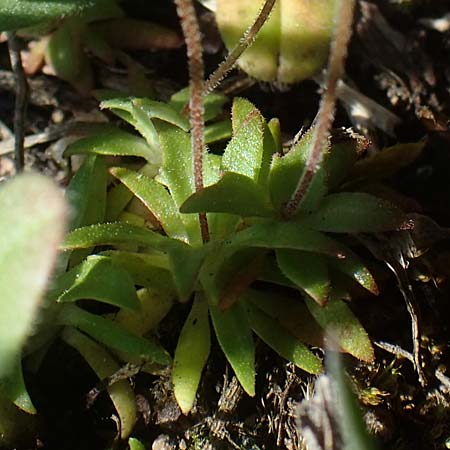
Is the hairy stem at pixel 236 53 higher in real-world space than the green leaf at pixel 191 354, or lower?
higher

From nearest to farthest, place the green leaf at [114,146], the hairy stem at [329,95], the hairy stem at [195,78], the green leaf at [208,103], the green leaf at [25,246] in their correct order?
the green leaf at [25,246] < the hairy stem at [329,95] < the hairy stem at [195,78] < the green leaf at [114,146] < the green leaf at [208,103]

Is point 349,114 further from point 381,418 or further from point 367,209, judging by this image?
point 381,418

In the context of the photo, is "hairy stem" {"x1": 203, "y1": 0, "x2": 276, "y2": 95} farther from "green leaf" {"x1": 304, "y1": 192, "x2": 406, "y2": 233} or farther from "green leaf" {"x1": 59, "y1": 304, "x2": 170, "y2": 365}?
"green leaf" {"x1": 59, "y1": 304, "x2": 170, "y2": 365}

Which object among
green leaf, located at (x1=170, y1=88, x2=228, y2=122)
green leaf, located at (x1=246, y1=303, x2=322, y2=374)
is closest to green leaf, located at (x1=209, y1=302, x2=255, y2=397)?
green leaf, located at (x1=246, y1=303, x2=322, y2=374)

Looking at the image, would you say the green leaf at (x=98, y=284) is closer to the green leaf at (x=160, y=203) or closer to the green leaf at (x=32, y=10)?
the green leaf at (x=160, y=203)

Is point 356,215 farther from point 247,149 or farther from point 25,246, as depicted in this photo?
point 25,246

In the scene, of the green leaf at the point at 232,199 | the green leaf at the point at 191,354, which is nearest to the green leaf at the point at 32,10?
the green leaf at the point at 232,199

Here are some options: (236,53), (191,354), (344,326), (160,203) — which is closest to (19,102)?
(160,203)
